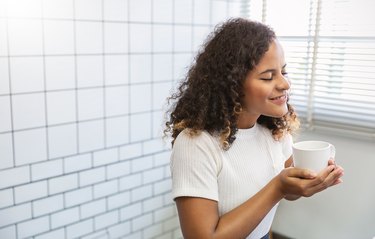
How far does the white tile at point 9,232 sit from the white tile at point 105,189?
0.38 m

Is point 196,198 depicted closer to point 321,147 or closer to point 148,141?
point 321,147

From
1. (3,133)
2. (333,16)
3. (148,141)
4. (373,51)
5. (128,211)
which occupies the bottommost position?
(128,211)

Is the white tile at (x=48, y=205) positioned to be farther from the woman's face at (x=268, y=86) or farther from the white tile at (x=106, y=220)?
the woman's face at (x=268, y=86)

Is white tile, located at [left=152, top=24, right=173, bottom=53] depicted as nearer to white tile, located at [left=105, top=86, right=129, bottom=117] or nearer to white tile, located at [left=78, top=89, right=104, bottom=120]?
white tile, located at [left=105, top=86, right=129, bottom=117]

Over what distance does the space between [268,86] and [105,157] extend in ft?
3.43

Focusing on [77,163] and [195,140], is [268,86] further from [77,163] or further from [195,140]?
[77,163]

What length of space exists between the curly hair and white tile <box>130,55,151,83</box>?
84 centimetres

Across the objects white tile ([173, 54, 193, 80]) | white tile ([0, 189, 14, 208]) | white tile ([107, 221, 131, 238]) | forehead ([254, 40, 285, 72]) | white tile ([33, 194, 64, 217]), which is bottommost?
white tile ([107, 221, 131, 238])

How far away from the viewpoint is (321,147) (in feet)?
3.59

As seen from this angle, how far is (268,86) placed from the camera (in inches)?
43.4

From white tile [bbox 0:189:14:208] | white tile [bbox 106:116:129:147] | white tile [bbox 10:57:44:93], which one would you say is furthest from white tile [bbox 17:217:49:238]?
white tile [bbox 10:57:44:93]

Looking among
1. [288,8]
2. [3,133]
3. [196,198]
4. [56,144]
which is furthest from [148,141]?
[196,198]

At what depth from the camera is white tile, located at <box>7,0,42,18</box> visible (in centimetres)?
156

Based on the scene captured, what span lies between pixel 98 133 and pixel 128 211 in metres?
0.44
